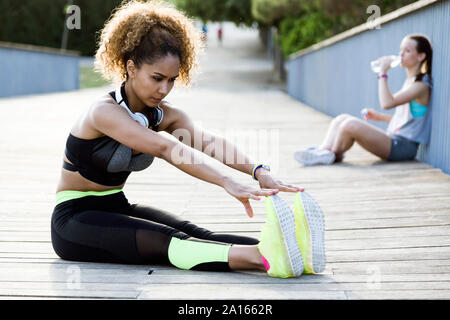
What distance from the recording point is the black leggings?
2.64 metres

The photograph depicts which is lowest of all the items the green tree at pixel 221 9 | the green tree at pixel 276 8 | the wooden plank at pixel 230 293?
the wooden plank at pixel 230 293

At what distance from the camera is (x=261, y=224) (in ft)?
11.5

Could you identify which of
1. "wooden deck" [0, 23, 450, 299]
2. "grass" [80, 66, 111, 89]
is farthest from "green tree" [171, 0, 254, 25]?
"wooden deck" [0, 23, 450, 299]

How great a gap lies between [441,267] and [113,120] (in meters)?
1.56

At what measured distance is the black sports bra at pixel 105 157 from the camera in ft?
9.05

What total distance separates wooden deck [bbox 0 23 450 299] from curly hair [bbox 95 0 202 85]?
0.95 m

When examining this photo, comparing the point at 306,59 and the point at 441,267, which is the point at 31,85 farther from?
the point at 441,267

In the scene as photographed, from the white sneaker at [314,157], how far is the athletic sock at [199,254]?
10.5ft

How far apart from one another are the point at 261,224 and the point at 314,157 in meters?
2.30

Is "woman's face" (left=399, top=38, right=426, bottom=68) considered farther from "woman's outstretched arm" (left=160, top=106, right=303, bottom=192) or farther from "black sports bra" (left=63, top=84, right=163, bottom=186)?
"black sports bra" (left=63, top=84, right=163, bottom=186)

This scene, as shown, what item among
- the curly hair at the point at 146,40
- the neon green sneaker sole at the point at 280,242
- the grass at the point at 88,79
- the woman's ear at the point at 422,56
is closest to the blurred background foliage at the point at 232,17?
the curly hair at the point at 146,40

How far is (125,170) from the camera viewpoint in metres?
2.85

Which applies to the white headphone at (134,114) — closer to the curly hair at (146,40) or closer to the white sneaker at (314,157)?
the curly hair at (146,40)
